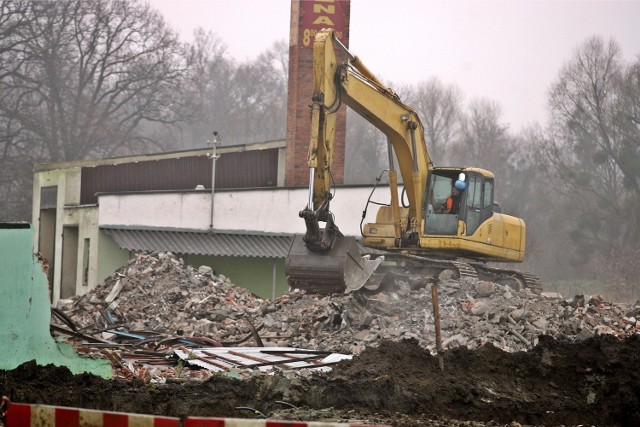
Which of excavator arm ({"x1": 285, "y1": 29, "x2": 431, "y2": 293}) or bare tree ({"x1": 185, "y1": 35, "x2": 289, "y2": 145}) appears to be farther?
bare tree ({"x1": 185, "y1": 35, "x2": 289, "y2": 145})

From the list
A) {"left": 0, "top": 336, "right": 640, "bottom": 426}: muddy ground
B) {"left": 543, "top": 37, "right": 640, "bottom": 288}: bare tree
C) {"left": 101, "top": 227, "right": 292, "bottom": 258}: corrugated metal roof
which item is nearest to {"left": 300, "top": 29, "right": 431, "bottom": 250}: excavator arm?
{"left": 0, "top": 336, "right": 640, "bottom": 426}: muddy ground

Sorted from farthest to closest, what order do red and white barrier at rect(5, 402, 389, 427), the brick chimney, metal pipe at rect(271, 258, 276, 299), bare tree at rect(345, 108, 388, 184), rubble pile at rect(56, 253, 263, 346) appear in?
1. bare tree at rect(345, 108, 388, 184)
2. the brick chimney
3. metal pipe at rect(271, 258, 276, 299)
4. rubble pile at rect(56, 253, 263, 346)
5. red and white barrier at rect(5, 402, 389, 427)

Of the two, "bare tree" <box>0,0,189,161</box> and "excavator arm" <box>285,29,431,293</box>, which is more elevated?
"bare tree" <box>0,0,189,161</box>

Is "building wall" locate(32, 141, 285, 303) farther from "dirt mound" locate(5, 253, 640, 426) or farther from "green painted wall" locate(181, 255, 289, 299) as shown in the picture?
"dirt mound" locate(5, 253, 640, 426)

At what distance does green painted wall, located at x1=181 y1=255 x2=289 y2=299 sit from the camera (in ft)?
106

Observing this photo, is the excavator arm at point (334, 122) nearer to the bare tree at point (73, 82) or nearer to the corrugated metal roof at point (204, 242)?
the corrugated metal roof at point (204, 242)

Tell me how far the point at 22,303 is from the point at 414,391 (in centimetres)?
400

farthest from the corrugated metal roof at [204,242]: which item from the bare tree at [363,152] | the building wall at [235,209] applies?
the bare tree at [363,152]

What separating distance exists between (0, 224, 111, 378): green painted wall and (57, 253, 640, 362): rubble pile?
6206 mm

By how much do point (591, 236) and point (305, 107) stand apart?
71.4ft

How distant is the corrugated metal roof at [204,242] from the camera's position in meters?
31.2

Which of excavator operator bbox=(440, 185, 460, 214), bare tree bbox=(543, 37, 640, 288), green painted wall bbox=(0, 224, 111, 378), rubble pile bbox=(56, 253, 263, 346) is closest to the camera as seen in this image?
green painted wall bbox=(0, 224, 111, 378)

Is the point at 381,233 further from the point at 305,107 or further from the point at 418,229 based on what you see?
the point at 305,107

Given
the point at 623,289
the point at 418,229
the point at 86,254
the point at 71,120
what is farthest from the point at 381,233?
the point at 71,120
